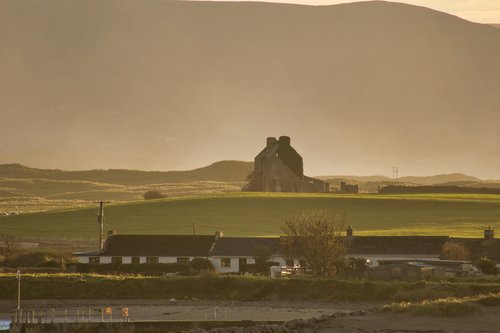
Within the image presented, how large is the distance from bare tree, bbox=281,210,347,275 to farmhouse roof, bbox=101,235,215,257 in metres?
6.97

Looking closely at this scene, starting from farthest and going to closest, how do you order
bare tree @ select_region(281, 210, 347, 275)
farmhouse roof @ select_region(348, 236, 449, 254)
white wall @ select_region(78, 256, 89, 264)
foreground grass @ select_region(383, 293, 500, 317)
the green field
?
the green field
farmhouse roof @ select_region(348, 236, 449, 254)
white wall @ select_region(78, 256, 89, 264)
bare tree @ select_region(281, 210, 347, 275)
foreground grass @ select_region(383, 293, 500, 317)

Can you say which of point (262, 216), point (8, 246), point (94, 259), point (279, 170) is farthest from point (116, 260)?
point (279, 170)

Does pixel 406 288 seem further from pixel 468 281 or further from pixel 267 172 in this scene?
pixel 267 172

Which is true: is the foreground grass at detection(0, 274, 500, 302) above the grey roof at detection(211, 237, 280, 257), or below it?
below

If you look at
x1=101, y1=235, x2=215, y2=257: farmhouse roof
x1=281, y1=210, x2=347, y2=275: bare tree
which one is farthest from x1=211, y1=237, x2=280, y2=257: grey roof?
x1=281, y1=210, x2=347, y2=275: bare tree

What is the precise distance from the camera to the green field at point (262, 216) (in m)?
121

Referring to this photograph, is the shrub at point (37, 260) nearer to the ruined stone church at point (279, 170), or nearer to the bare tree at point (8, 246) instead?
the bare tree at point (8, 246)

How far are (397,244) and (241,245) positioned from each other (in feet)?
35.6

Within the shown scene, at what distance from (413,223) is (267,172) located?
38.0 meters

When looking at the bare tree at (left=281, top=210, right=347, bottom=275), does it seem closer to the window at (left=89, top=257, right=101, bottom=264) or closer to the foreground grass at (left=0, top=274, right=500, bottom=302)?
the foreground grass at (left=0, top=274, right=500, bottom=302)

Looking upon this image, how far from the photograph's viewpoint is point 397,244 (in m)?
101

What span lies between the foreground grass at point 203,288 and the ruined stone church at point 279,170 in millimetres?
74686

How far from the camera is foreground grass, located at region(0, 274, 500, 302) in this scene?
258 ft

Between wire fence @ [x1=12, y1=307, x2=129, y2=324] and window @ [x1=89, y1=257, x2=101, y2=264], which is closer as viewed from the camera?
wire fence @ [x1=12, y1=307, x2=129, y2=324]
